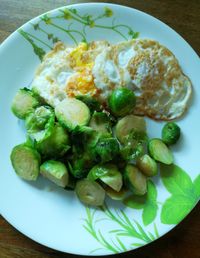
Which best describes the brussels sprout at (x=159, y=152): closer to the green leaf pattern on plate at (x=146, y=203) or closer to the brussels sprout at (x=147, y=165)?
the brussels sprout at (x=147, y=165)

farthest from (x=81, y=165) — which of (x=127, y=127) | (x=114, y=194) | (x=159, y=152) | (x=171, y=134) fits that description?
(x=171, y=134)

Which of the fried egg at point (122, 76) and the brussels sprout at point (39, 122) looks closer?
the brussels sprout at point (39, 122)

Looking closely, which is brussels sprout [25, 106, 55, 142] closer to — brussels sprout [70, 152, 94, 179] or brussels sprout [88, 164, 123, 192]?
brussels sprout [70, 152, 94, 179]

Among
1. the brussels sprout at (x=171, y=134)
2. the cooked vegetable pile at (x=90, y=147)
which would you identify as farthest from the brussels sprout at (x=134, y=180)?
the brussels sprout at (x=171, y=134)

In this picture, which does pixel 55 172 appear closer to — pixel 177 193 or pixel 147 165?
pixel 147 165

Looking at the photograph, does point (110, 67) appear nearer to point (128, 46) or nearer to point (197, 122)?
point (128, 46)

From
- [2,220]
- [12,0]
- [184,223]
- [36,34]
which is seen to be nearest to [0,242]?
[2,220]
